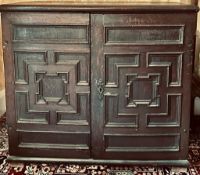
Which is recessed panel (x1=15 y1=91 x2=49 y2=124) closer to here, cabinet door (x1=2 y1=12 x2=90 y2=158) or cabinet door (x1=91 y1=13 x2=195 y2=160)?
cabinet door (x1=2 y1=12 x2=90 y2=158)

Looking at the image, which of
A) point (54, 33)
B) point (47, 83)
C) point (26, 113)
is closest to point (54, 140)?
point (26, 113)

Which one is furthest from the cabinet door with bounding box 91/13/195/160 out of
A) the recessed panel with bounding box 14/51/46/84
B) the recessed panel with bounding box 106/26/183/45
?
the recessed panel with bounding box 14/51/46/84

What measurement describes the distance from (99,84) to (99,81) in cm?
1

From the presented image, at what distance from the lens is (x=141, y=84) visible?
1680 millimetres

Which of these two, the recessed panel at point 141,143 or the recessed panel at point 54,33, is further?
the recessed panel at point 141,143

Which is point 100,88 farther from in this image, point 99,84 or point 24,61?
point 24,61

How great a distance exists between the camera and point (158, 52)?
1637 mm

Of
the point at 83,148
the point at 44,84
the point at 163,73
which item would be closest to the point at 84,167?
the point at 83,148

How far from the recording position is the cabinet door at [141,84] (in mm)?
1622

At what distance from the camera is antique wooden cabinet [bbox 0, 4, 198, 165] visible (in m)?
1.62

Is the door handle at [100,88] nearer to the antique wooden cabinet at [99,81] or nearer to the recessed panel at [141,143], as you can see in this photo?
the antique wooden cabinet at [99,81]

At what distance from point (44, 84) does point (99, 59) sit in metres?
0.29

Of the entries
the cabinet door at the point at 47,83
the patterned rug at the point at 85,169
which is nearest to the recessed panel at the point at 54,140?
the cabinet door at the point at 47,83

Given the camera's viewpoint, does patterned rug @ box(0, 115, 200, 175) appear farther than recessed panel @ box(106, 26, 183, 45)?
Yes
